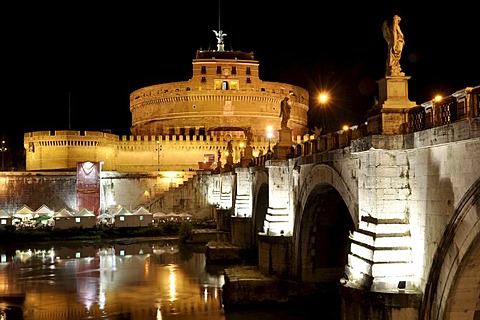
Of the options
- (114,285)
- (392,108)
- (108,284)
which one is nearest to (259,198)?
(114,285)

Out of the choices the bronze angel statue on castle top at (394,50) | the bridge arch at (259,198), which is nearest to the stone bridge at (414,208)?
the bronze angel statue on castle top at (394,50)

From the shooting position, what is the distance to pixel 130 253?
32.8 m

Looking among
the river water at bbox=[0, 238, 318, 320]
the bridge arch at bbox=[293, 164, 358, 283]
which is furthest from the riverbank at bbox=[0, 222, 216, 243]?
the bridge arch at bbox=[293, 164, 358, 283]

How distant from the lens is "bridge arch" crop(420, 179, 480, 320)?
27.6 ft

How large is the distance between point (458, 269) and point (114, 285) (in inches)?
653

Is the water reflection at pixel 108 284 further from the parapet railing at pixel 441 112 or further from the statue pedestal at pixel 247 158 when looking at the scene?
the parapet railing at pixel 441 112

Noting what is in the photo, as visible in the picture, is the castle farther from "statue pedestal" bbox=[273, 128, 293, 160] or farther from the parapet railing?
the parapet railing

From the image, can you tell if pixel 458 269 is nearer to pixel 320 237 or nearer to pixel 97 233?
pixel 320 237

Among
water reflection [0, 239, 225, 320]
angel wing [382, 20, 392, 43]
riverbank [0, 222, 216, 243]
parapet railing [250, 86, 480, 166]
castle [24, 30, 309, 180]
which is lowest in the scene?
water reflection [0, 239, 225, 320]

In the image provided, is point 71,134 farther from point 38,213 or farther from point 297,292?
point 297,292

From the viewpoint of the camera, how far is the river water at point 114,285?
18172 mm

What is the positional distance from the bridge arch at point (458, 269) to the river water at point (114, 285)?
7806mm

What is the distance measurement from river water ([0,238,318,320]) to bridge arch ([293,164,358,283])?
4.68ft

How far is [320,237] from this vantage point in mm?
18297
